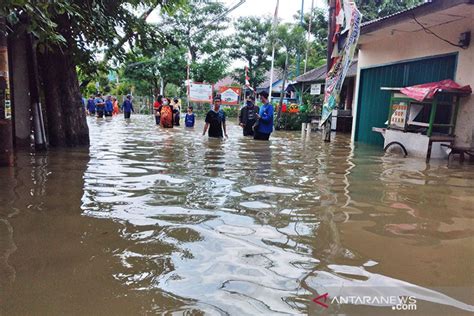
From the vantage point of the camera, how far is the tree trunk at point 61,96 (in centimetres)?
981

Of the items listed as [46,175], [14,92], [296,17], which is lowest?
[46,175]

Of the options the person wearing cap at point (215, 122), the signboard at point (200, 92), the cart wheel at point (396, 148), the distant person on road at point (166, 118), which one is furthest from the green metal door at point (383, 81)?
the signboard at point (200, 92)

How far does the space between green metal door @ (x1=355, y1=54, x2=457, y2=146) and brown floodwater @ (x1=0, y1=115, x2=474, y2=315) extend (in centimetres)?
508

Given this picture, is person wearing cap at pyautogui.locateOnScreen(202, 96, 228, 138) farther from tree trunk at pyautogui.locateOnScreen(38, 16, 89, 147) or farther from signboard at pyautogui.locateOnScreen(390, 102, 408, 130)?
signboard at pyautogui.locateOnScreen(390, 102, 408, 130)

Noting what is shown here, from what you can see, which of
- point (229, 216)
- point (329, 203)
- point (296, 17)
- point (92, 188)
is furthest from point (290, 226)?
point (296, 17)

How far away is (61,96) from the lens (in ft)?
32.9

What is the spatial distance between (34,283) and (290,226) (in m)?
2.30

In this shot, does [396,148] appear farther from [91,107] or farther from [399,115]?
[91,107]

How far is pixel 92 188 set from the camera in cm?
558

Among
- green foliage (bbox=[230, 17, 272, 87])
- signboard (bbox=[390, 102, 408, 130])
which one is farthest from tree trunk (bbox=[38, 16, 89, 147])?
green foliage (bbox=[230, 17, 272, 87])

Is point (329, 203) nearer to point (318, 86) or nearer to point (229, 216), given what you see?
point (229, 216)

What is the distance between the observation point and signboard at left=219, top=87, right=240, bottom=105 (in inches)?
1187

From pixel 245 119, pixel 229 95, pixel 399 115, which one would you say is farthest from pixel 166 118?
pixel 229 95

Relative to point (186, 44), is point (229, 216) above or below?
below
